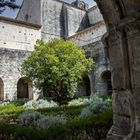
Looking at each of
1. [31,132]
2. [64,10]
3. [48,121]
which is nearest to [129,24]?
[31,132]

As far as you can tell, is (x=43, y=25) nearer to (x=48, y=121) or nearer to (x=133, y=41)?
(x=48, y=121)

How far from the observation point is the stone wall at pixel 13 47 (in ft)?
63.2

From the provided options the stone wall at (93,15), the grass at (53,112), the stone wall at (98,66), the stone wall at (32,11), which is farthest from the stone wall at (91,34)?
the grass at (53,112)

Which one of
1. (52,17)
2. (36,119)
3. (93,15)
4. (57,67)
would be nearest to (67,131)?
(36,119)

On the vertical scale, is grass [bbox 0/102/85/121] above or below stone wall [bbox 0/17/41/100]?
below

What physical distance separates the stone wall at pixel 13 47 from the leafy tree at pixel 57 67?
12.7 ft

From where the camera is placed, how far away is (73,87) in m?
15.1

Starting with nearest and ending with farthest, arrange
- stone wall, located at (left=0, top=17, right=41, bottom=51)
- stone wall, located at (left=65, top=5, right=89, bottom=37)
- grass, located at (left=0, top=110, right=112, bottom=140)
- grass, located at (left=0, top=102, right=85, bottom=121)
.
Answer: grass, located at (left=0, top=110, right=112, bottom=140)
grass, located at (left=0, top=102, right=85, bottom=121)
stone wall, located at (left=0, top=17, right=41, bottom=51)
stone wall, located at (left=65, top=5, right=89, bottom=37)

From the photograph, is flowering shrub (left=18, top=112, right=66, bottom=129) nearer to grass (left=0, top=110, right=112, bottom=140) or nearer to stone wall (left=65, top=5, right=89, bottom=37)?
grass (left=0, top=110, right=112, bottom=140)

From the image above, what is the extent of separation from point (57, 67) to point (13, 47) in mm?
13704

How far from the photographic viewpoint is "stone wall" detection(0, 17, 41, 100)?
19266 millimetres

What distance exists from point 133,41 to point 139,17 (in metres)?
0.33

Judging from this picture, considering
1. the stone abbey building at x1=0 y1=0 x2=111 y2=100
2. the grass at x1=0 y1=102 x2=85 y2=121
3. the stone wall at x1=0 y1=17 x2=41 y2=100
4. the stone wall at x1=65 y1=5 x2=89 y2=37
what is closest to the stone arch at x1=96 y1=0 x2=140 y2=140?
the grass at x1=0 y1=102 x2=85 y2=121

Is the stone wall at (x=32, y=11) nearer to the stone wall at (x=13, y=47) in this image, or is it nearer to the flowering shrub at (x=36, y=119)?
the stone wall at (x=13, y=47)
